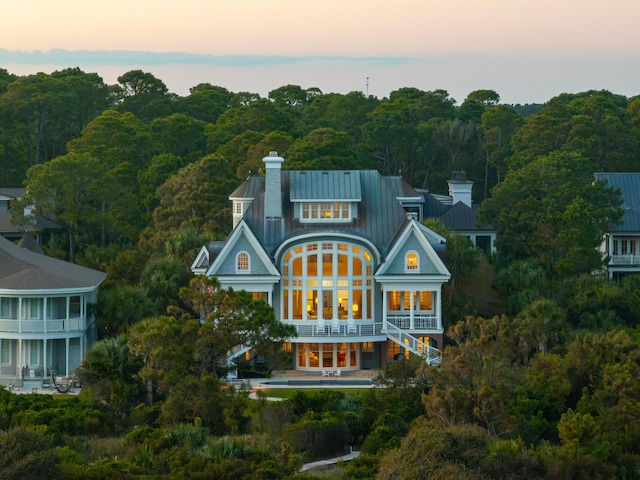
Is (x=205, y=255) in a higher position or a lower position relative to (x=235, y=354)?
higher

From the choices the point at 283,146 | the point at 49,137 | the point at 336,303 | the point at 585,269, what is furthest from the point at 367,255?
the point at 49,137

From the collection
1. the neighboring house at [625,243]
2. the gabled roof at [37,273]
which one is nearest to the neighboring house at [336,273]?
the gabled roof at [37,273]

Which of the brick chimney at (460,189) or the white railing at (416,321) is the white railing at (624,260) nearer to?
the brick chimney at (460,189)

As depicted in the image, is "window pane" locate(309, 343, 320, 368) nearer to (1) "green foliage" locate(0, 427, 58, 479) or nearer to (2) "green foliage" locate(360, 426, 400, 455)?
(2) "green foliage" locate(360, 426, 400, 455)

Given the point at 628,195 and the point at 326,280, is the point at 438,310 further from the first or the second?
the point at 628,195

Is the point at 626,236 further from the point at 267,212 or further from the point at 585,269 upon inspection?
the point at 267,212

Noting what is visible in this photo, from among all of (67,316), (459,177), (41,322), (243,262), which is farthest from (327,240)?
(459,177)
